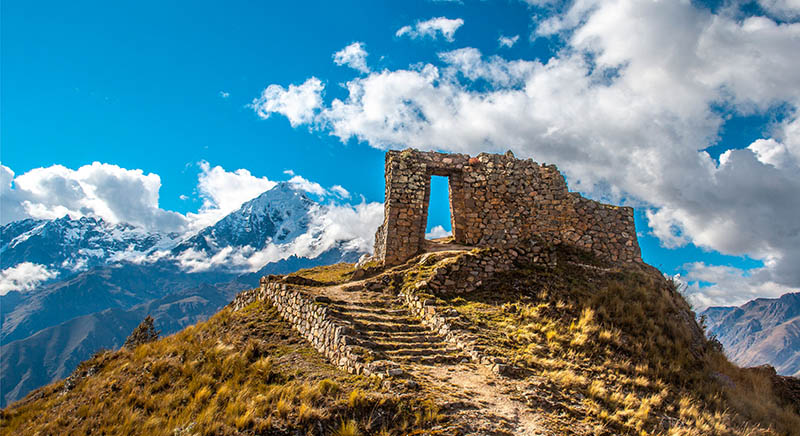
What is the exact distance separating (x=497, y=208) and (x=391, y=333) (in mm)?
10157

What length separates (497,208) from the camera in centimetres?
2045

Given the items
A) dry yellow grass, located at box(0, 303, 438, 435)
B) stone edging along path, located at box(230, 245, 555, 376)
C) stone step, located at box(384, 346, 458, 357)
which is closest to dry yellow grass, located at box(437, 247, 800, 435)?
stone edging along path, located at box(230, 245, 555, 376)

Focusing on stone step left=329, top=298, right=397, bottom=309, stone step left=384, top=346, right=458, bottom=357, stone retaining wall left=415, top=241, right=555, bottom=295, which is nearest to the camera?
stone step left=384, top=346, right=458, bottom=357

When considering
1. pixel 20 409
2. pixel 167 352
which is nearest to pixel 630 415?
pixel 167 352

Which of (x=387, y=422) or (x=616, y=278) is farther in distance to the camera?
(x=616, y=278)

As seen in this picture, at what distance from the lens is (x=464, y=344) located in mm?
11594

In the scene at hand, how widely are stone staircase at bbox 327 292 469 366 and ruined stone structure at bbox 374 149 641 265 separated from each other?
5.12m

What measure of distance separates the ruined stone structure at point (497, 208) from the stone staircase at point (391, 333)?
5.12 m

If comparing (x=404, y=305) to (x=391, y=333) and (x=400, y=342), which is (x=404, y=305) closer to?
(x=391, y=333)

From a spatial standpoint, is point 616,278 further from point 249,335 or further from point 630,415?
point 249,335

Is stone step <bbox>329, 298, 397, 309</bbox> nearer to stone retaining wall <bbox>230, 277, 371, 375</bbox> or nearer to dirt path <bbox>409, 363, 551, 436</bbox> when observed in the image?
stone retaining wall <bbox>230, 277, 371, 375</bbox>

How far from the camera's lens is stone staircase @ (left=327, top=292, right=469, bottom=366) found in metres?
10.9

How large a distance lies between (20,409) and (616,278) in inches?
787

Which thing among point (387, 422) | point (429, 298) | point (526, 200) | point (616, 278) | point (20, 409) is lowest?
point (20, 409)
